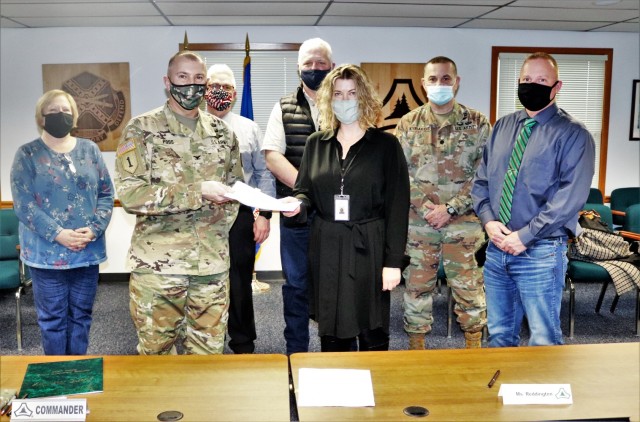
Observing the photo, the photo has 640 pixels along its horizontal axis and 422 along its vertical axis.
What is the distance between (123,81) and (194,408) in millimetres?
4930

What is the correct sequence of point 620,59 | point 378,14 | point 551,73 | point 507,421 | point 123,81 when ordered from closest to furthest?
point 507,421 < point 551,73 < point 378,14 < point 123,81 < point 620,59

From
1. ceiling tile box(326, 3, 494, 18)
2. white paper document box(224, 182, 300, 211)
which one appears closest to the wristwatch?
white paper document box(224, 182, 300, 211)

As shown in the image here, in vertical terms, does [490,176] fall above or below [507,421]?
above

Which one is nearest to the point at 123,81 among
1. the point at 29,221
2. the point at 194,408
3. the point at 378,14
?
the point at 378,14

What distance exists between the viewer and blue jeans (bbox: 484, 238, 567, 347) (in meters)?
2.27

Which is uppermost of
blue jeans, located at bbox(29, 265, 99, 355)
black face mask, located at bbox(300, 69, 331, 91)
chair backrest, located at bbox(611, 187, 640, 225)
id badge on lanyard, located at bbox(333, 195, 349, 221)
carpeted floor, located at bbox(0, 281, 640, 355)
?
black face mask, located at bbox(300, 69, 331, 91)

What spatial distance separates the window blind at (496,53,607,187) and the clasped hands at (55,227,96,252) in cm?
460

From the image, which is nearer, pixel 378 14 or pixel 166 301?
pixel 166 301

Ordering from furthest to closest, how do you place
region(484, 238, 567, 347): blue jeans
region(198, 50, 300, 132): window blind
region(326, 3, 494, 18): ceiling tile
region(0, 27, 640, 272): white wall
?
region(198, 50, 300, 132): window blind
region(0, 27, 640, 272): white wall
region(326, 3, 494, 18): ceiling tile
region(484, 238, 567, 347): blue jeans

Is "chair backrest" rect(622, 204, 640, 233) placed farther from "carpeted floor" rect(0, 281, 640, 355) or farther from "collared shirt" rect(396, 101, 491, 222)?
"collared shirt" rect(396, 101, 491, 222)

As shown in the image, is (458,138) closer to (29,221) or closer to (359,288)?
(359,288)

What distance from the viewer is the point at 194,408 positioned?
1.29 m

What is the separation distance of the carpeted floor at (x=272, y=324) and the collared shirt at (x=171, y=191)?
1566 millimetres

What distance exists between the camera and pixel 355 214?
2186mm
